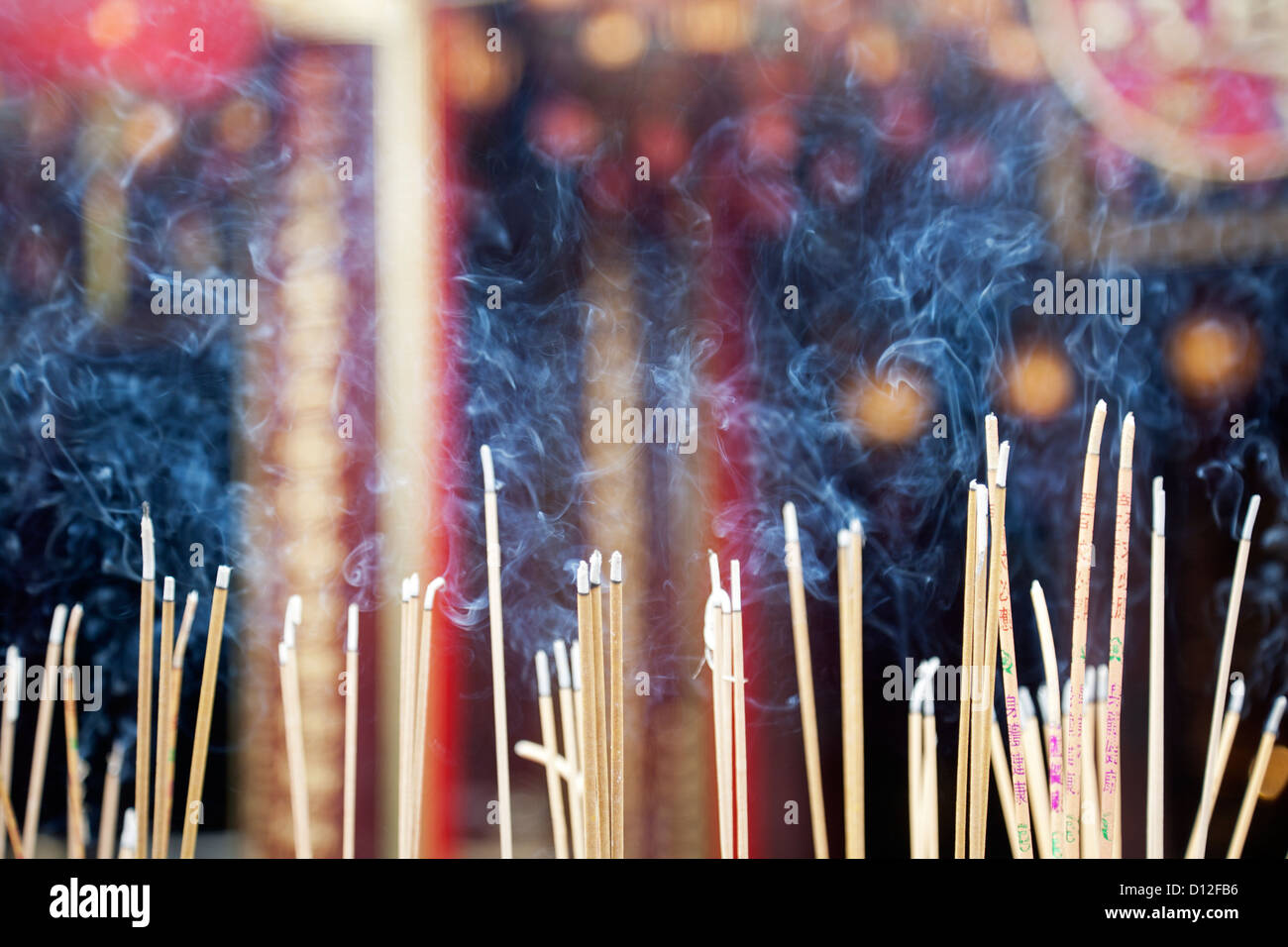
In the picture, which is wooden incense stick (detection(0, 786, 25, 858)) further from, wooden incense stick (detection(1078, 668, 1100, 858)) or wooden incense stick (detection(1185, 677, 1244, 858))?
wooden incense stick (detection(1185, 677, 1244, 858))

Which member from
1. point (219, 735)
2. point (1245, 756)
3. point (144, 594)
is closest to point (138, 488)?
point (144, 594)

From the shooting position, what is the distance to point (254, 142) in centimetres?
135

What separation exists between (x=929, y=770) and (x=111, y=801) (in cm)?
115

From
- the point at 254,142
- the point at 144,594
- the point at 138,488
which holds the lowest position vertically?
the point at 144,594

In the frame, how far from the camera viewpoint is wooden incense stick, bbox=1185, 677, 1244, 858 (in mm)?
1315

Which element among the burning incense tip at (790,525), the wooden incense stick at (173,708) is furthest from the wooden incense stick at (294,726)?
the burning incense tip at (790,525)

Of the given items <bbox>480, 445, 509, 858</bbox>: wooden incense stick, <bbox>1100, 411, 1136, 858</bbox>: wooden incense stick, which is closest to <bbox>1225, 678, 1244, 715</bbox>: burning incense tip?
<bbox>1100, 411, 1136, 858</bbox>: wooden incense stick

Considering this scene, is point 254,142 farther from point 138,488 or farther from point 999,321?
point 999,321

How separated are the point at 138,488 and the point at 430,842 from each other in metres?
0.65

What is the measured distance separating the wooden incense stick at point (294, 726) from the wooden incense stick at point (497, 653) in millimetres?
270

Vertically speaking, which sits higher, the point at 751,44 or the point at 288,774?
the point at 751,44

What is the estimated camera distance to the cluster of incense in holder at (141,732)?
1316 millimetres

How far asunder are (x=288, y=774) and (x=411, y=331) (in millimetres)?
653

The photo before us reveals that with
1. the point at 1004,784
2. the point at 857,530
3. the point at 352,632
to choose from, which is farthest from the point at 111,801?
the point at 1004,784
